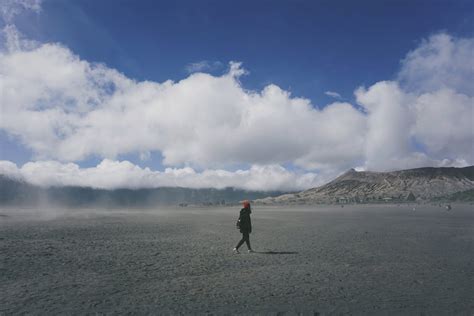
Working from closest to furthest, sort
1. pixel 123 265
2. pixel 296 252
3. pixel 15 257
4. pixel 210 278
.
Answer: pixel 210 278
pixel 123 265
pixel 15 257
pixel 296 252

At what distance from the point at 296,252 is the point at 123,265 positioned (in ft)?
29.0

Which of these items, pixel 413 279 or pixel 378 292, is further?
pixel 413 279

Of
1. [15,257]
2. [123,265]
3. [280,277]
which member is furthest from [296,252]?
[15,257]

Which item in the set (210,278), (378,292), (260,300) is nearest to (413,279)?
(378,292)

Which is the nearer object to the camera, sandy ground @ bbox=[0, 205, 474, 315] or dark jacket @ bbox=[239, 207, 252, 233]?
sandy ground @ bbox=[0, 205, 474, 315]

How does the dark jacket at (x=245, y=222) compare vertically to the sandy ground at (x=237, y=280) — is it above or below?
above

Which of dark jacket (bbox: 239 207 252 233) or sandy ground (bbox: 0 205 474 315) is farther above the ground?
dark jacket (bbox: 239 207 252 233)

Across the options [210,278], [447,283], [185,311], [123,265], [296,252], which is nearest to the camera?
[185,311]

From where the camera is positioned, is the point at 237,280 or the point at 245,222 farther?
the point at 245,222

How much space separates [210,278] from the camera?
1213 cm

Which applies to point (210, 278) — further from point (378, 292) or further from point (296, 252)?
point (296, 252)

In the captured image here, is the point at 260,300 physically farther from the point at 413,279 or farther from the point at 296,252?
the point at 296,252

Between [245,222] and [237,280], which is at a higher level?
[245,222]

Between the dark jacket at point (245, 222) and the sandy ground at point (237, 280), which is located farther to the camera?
the dark jacket at point (245, 222)
